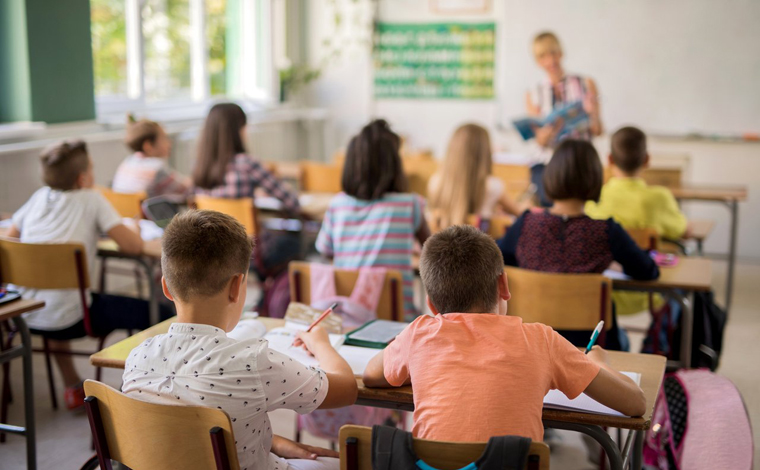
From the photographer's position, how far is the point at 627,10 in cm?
639

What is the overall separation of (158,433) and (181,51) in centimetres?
528

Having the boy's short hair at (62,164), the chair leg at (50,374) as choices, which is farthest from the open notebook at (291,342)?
the chair leg at (50,374)

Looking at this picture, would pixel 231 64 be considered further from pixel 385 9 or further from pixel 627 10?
pixel 627 10

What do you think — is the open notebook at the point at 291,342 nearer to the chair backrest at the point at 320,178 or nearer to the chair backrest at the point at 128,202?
the chair backrest at the point at 128,202

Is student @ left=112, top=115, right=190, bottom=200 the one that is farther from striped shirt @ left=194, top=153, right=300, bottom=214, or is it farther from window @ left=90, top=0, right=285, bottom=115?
window @ left=90, top=0, right=285, bottom=115

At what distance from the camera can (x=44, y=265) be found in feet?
9.48

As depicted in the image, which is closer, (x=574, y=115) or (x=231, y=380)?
(x=231, y=380)

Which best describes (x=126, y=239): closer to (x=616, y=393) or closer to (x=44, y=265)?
(x=44, y=265)

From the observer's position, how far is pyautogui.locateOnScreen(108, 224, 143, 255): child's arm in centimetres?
311

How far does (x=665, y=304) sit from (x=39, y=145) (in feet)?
10.8

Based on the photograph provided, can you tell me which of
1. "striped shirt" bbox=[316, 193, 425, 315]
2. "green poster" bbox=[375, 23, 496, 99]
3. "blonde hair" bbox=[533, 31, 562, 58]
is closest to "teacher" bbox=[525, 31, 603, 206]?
"blonde hair" bbox=[533, 31, 562, 58]

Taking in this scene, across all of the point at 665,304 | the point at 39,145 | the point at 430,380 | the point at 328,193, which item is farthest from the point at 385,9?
the point at 430,380

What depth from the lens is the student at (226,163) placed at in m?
4.16

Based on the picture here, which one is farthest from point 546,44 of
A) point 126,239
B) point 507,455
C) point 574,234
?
point 507,455
